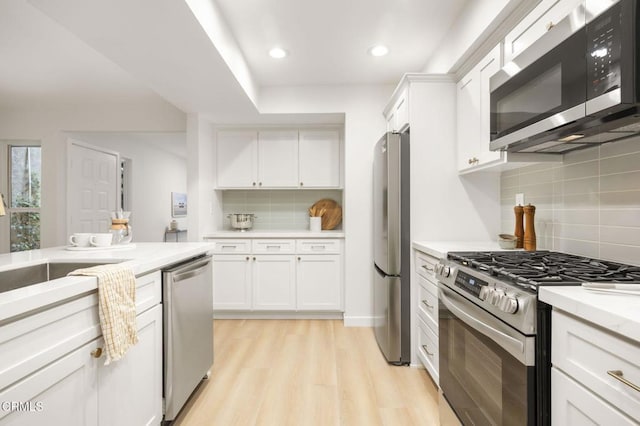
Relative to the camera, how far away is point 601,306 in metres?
0.81

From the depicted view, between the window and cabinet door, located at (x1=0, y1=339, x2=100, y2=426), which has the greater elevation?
the window

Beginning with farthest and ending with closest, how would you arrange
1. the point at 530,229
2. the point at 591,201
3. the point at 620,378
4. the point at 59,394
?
1. the point at 530,229
2. the point at 591,201
3. the point at 59,394
4. the point at 620,378

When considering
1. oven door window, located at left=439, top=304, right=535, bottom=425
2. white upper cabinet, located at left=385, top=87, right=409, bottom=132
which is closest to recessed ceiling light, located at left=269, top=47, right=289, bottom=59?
white upper cabinet, located at left=385, top=87, right=409, bottom=132

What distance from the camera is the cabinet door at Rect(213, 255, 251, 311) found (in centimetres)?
340

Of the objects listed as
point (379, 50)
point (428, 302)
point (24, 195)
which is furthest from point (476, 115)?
point (24, 195)

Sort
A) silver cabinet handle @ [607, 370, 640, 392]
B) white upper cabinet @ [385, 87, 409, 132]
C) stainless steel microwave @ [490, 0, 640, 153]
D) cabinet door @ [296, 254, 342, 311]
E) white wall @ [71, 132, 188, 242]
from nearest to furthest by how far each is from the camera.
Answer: silver cabinet handle @ [607, 370, 640, 392] → stainless steel microwave @ [490, 0, 640, 153] → white upper cabinet @ [385, 87, 409, 132] → cabinet door @ [296, 254, 342, 311] → white wall @ [71, 132, 188, 242]

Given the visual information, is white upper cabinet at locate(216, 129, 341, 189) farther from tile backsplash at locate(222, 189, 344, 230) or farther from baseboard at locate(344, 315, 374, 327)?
baseboard at locate(344, 315, 374, 327)

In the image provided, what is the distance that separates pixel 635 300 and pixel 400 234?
1.57m

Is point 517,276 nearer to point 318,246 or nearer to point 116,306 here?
point 116,306

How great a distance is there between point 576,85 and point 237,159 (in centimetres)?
317

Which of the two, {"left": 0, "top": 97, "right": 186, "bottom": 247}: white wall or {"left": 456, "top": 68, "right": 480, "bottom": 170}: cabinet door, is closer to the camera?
{"left": 456, "top": 68, "right": 480, "bottom": 170}: cabinet door

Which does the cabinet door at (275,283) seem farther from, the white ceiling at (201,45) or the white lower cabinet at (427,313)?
the white ceiling at (201,45)

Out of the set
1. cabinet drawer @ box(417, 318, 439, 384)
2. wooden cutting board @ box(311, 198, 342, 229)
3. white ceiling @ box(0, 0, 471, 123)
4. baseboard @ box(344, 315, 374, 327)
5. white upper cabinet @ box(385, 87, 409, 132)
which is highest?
white ceiling @ box(0, 0, 471, 123)

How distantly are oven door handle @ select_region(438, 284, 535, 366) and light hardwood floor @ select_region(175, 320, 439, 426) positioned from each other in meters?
0.76
